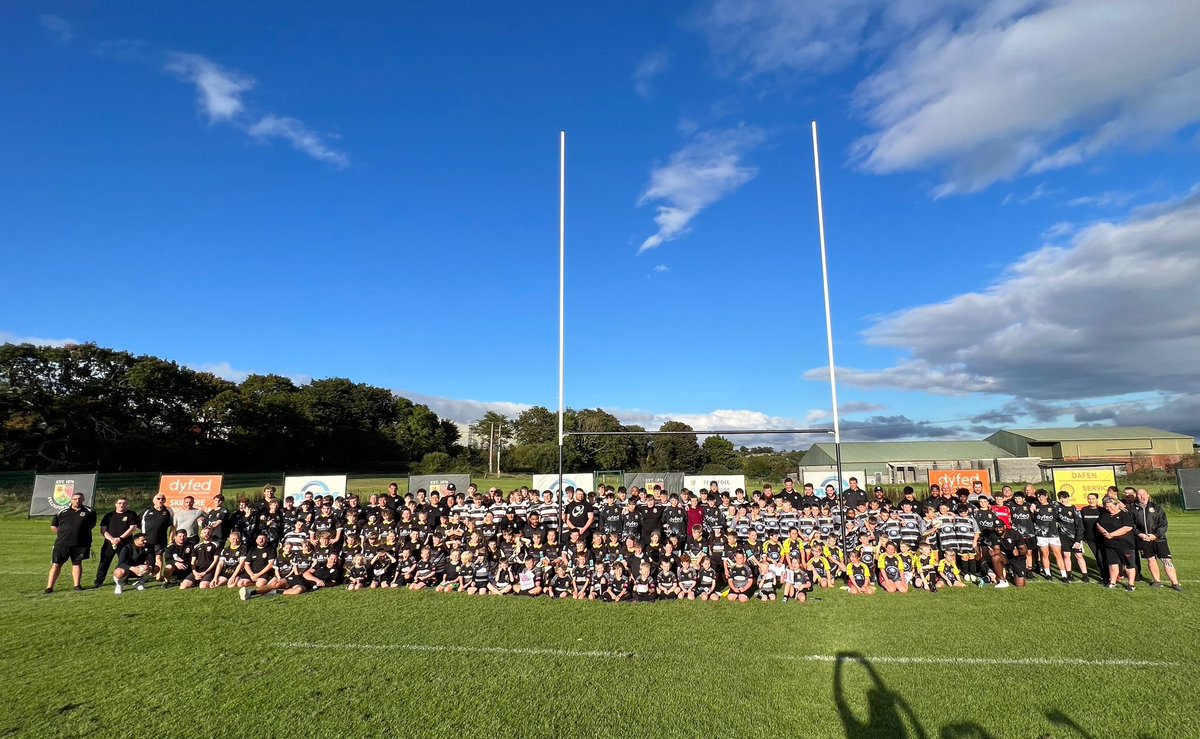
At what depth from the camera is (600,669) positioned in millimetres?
5711

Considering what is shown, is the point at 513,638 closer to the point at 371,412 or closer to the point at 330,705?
the point at 330,705

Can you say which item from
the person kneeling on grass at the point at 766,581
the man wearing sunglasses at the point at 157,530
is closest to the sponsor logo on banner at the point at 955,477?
the person kneeling on grass at the point at 766,581

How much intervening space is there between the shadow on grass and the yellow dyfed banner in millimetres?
16525

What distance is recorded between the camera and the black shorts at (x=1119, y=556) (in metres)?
9.34

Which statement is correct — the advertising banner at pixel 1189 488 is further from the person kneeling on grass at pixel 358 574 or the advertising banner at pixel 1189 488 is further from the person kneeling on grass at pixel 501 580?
the person kneeling on grass at pixel 358 574

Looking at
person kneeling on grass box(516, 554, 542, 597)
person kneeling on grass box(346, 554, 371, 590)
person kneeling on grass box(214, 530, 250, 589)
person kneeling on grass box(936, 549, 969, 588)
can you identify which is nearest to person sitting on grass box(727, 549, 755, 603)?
person kneeling on grass box(516, 554, 542, 597)

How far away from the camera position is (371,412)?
81.1 m

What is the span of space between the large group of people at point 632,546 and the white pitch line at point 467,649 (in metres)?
2.73

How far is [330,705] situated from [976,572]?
955 cm

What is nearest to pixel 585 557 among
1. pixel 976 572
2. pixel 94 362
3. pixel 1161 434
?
pixel 976 572

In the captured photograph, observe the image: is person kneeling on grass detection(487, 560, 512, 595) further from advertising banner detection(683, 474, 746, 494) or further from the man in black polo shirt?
advertising banner detection(683, 474, 746, 494)

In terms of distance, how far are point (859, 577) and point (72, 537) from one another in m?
11.6

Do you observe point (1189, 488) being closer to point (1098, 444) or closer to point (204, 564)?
point (204, 564)

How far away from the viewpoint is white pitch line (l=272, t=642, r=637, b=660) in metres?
6.19
